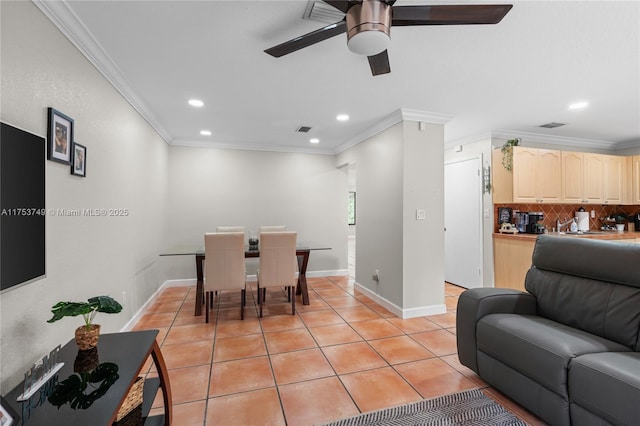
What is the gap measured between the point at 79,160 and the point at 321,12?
6.28 ft

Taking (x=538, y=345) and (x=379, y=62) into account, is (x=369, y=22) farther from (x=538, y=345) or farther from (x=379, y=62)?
(x=538, y=345)

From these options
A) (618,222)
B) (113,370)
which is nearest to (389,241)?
(113,370)

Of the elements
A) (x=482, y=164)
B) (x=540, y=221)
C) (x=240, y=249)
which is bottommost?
(x=240, y=249)

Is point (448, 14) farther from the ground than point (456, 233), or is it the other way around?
point (448, 14)

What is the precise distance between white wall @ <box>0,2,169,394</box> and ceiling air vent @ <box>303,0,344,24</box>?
148 cm

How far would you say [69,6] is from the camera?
5.41 ft

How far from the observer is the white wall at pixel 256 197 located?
4.73 meters

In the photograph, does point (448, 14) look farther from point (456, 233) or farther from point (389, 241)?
point (456, 233)

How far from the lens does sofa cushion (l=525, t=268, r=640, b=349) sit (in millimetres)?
1708

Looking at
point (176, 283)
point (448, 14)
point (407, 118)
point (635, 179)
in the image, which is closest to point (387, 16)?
point (448, 14)

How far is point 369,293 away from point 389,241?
0.95 metres

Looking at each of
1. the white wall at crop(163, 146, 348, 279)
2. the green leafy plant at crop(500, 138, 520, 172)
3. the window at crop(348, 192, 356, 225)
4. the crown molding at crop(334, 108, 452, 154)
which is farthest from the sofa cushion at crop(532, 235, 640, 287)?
the window at crop(348, 192, 356, 225)

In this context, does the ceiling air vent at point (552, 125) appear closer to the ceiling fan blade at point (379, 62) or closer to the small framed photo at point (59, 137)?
the ceiling fan blade at point (379, 62)

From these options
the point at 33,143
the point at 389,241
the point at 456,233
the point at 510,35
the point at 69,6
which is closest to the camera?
the point at 33,143
